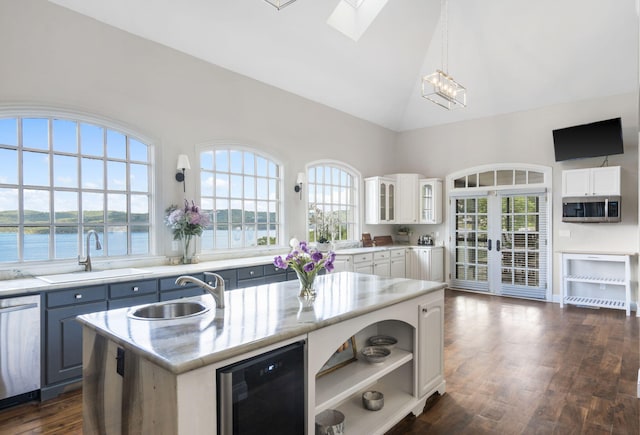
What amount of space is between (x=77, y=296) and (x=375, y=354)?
96.5 inches

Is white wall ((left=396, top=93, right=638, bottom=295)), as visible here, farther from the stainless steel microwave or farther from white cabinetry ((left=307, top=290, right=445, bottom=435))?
white cabinetry ((left=307, top=290, right=445, bottom=435))

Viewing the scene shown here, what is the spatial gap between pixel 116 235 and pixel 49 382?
5.19 ft

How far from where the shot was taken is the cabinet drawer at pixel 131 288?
11.1ft

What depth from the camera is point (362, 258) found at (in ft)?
20.4

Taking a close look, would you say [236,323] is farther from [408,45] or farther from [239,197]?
[408,45]

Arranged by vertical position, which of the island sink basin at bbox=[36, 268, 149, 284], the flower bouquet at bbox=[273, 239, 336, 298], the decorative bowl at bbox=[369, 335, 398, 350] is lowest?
the decorative bowl at bbox=[369, 335, 398, 350]

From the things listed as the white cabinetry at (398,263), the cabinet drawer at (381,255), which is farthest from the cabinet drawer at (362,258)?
the white cabinetry at (398,263)

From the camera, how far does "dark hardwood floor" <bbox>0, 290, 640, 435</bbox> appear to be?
8.77 ft

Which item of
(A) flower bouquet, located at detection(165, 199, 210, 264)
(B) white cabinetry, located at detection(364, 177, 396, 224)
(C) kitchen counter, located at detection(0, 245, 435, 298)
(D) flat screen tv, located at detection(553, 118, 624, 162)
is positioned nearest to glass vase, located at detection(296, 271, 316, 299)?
(C) kitchen counter, located at detection(0, 245, 435, 298)

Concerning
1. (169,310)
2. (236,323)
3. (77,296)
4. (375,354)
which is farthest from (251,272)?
(236,323)

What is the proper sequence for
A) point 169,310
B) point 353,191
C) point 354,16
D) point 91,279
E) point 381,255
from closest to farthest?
1. point 169,310
2. point 91,279
3. point 354,16
4. point 381,255
5. point 353,191

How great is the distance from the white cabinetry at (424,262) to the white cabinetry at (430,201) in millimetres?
594

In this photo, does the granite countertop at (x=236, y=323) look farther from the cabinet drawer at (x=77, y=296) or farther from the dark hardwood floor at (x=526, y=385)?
the cabinet drawer at (x=77, y=296)

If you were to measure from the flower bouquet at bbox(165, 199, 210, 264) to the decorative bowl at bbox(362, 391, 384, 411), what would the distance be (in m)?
2.69
